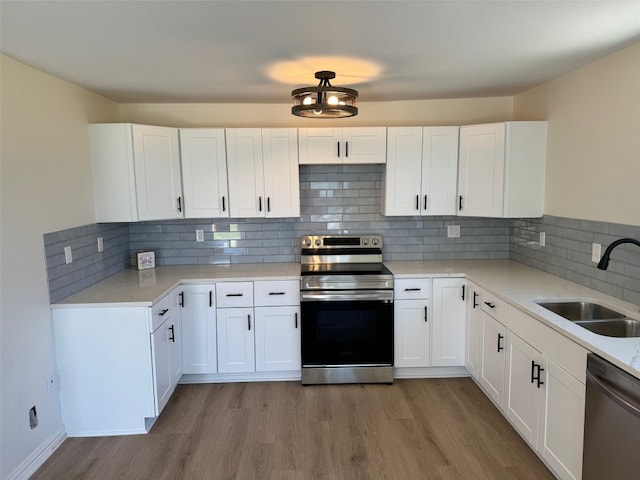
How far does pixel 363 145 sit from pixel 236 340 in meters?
1.95

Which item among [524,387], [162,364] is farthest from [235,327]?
[524,387]

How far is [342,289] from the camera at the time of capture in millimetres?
3387

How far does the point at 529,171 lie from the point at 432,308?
4.36 feet

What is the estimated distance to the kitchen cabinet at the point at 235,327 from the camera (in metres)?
3.45

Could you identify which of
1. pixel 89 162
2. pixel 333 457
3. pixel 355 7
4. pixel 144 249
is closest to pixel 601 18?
pixel 355 7

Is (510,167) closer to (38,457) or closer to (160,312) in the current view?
(160,312)

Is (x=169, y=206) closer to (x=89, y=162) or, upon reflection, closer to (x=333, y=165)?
(x=89, y=162)

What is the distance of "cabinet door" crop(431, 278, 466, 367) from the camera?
11.4ft

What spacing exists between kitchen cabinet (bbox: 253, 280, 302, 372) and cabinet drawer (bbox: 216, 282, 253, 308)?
0.06 meters

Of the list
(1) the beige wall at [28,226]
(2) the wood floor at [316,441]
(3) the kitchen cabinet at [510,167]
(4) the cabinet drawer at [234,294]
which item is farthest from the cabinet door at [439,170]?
(1) the beige wall at [28,226]

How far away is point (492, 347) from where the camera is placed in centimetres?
299

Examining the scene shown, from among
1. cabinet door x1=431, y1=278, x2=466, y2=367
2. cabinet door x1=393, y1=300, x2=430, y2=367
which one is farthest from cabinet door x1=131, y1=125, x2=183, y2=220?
cabinet door x1=431, y1=278, x2=466, y2=367

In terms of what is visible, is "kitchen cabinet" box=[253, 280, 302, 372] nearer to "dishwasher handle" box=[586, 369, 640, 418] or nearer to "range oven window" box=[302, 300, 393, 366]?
"range oven window" box=[302, 300, 393, 366]

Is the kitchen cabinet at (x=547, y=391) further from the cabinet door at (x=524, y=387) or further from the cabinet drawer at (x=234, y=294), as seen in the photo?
the cabinet drawer at (x=234, y=294)
